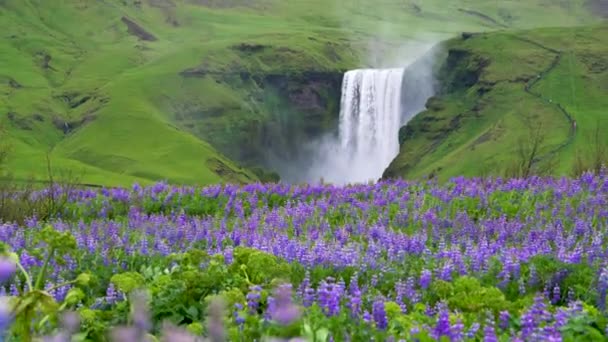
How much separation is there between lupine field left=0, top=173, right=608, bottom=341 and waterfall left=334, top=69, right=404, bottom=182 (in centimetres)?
8085

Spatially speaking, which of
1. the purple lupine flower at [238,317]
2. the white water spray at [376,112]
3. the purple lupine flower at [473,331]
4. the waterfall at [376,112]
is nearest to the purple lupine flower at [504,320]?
the purple lupine flower at [473,331]

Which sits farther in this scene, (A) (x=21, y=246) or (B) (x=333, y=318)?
(A) (x=21, y=246)

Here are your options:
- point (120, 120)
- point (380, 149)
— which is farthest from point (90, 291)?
point (120, 120)

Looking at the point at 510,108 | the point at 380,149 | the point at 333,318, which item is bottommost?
the point at 380,149

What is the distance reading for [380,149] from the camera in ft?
314

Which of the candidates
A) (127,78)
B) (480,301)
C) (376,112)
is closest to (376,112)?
(376,112)

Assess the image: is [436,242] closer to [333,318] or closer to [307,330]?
[333,318]

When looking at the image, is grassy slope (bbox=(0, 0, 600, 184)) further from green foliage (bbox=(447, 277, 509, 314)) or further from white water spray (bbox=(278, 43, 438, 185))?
green foliage (bbox=(447, 277, 509, 314))

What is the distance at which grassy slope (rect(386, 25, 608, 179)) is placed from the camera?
7225 centimetres

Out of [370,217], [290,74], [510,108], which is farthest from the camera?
[290,74]

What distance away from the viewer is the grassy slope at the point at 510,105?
7225 cm

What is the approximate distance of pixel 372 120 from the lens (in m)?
95.1

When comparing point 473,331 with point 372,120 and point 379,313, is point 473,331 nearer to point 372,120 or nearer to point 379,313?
point 379,313

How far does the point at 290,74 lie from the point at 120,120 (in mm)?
24759
